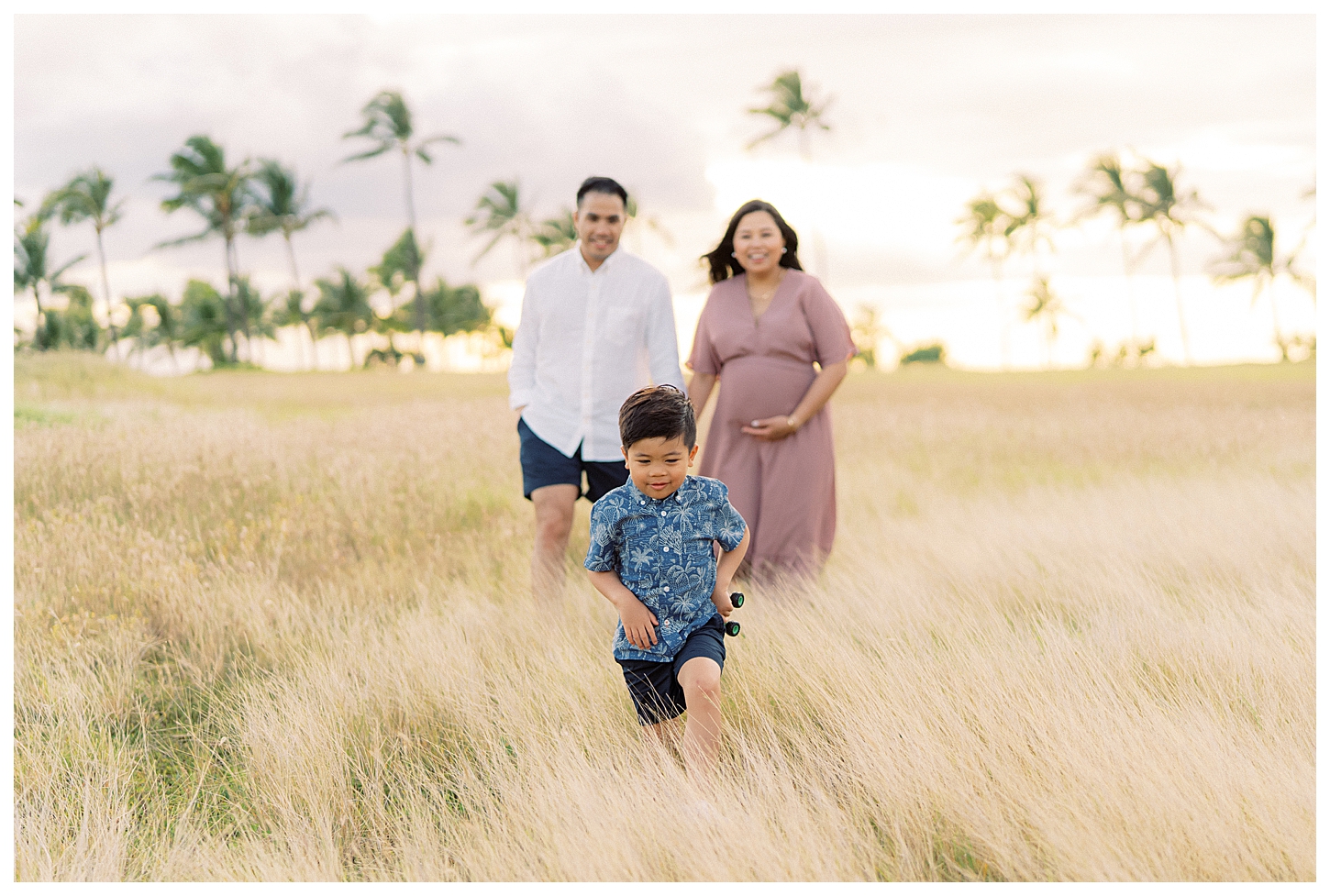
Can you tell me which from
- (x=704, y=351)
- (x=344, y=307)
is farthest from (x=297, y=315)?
(x=704, y=351)

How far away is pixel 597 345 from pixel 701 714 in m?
1.87

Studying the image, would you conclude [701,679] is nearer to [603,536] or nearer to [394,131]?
[603,536]

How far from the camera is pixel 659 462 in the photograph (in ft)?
7.32

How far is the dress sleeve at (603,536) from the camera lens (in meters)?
2.36

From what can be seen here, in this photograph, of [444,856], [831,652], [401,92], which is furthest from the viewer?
[401,92]

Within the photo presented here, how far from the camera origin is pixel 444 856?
7.48 ft

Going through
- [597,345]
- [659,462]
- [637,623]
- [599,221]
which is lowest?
[637,623]

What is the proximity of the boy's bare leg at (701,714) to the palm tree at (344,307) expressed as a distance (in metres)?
41.1

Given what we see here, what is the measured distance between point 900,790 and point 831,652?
32.2 inches

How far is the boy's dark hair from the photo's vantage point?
2.18 metres
